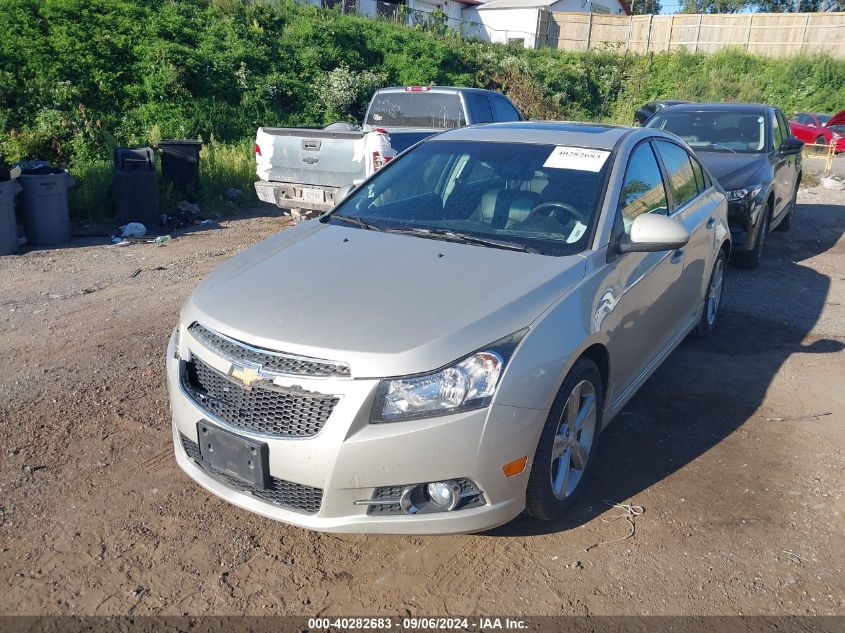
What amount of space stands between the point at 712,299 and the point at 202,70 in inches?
522

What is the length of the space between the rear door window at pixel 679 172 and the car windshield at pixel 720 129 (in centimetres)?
402

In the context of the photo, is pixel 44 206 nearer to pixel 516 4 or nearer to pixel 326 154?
pixel 326 154

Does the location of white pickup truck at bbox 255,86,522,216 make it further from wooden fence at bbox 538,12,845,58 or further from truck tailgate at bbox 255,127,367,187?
wooden fence at bbox 538,12,845,58

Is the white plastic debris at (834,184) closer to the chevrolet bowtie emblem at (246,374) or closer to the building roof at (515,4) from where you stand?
the chevrolet bowtie emblem at (246,374)

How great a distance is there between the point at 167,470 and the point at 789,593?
9.78 ft

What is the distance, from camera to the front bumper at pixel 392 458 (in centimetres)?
275

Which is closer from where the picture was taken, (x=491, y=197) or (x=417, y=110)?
(x=491, y=197)

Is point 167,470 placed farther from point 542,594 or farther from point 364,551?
point 542,594

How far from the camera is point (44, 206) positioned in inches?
351

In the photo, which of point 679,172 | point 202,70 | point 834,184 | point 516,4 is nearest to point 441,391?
point 679,172

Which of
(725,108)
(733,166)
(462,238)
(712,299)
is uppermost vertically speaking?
(725,108)

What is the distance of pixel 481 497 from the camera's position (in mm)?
2924

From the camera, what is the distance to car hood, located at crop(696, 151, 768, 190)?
805cm

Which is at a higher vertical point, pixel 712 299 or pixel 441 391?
pixel 441 391
